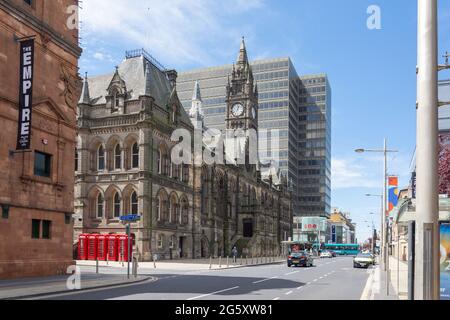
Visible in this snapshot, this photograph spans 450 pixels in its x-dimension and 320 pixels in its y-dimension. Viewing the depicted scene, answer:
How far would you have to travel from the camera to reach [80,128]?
53.6 meters

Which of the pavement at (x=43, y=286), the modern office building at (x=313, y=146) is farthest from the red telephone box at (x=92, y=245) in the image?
the modern office building at (x=313, y=146)

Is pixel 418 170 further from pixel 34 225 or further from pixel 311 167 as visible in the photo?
pixel 311 167

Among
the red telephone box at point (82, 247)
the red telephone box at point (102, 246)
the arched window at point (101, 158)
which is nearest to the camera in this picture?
the red telephone box at point (102, 246)

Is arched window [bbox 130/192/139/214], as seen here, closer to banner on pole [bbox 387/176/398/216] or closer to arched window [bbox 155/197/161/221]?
arched window [bbox 155/197/161/221]

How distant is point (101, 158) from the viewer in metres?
53.9

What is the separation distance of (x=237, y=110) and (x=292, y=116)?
5497cm

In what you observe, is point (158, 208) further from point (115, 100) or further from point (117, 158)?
point (115, 100)

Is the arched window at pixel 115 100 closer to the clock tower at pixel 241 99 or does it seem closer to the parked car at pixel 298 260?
the parked car at pixel 298 260

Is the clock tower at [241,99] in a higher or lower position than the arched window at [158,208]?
higher

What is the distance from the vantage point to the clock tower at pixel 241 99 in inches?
4043

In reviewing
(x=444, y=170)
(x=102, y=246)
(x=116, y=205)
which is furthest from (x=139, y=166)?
(x=444, y=170)

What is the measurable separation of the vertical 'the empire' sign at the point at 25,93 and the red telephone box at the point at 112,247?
25.7 meters

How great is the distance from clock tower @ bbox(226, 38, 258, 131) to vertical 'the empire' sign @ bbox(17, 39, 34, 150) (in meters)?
78.2

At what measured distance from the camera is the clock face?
103312mm
